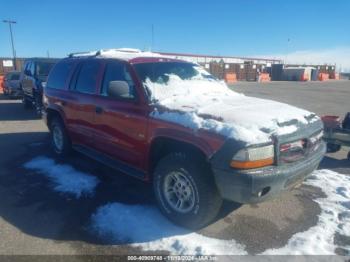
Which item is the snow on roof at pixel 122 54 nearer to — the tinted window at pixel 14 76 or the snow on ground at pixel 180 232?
the snow on ground at pixel 180 232

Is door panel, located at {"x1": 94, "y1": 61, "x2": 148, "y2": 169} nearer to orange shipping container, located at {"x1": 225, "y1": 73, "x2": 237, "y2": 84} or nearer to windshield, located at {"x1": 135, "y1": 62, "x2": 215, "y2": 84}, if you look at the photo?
windshield, located at {"x1": 135, "y1": 62, "x2": 215, "y2": 84}

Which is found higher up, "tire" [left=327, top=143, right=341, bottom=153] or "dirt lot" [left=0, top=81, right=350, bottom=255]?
"tire" [left=327, top=143, right=341, bottom=153]

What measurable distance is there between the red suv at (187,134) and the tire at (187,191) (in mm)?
11

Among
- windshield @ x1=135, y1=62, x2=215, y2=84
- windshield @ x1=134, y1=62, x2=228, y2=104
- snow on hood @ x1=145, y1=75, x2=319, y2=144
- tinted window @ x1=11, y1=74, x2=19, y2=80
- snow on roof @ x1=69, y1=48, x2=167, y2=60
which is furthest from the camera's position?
tinted window @ x1=11, y1=74, x2=19, y2=80

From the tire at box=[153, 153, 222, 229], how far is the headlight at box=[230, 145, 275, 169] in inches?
16.5

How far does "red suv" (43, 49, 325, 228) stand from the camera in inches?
117

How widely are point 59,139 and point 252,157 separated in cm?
435

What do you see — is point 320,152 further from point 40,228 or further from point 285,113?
point 40,228

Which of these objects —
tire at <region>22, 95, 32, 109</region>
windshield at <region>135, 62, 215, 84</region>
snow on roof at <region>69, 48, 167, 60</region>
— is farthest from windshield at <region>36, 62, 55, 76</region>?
windshield at <region>135, 62, 215, 84</region>

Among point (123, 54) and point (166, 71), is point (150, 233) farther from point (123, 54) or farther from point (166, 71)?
point (123, 54)

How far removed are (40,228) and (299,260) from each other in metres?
2.82

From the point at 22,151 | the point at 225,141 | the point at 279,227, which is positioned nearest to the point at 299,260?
the point at 279,227

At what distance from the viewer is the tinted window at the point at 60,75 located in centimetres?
552

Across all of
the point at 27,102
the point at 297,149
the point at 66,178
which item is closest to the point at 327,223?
the point at 297,149
